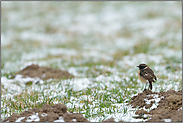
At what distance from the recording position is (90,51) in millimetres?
10641

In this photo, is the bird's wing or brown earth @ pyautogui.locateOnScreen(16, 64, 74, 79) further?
brown earth @ pyautogui.locateOnScreen(16, 64, 74, 79)

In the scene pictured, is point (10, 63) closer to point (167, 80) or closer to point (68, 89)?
point (68, 89)

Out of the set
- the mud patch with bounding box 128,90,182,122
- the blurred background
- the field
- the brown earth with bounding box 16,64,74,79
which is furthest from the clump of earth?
the blurred background

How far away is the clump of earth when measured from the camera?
11.1ft

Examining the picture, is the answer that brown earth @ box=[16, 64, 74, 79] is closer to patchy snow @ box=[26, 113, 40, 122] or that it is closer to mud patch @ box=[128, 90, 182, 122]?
mud patch @ box=[128, 90, 182, 122]

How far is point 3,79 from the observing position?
259 inches

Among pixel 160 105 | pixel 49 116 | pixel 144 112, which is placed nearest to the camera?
pixel 49 116

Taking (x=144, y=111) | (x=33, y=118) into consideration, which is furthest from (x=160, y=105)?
(x=33, y=118)

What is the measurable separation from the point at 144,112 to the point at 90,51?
7125 mm

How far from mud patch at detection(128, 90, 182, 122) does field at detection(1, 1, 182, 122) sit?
231 millimetres

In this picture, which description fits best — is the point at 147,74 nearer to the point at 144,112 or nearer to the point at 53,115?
the point at 144,112

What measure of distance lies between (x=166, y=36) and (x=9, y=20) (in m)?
10.3

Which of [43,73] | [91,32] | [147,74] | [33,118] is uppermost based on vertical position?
[91,32]

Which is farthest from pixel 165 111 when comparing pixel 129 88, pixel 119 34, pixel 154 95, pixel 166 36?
pixel 119 34
